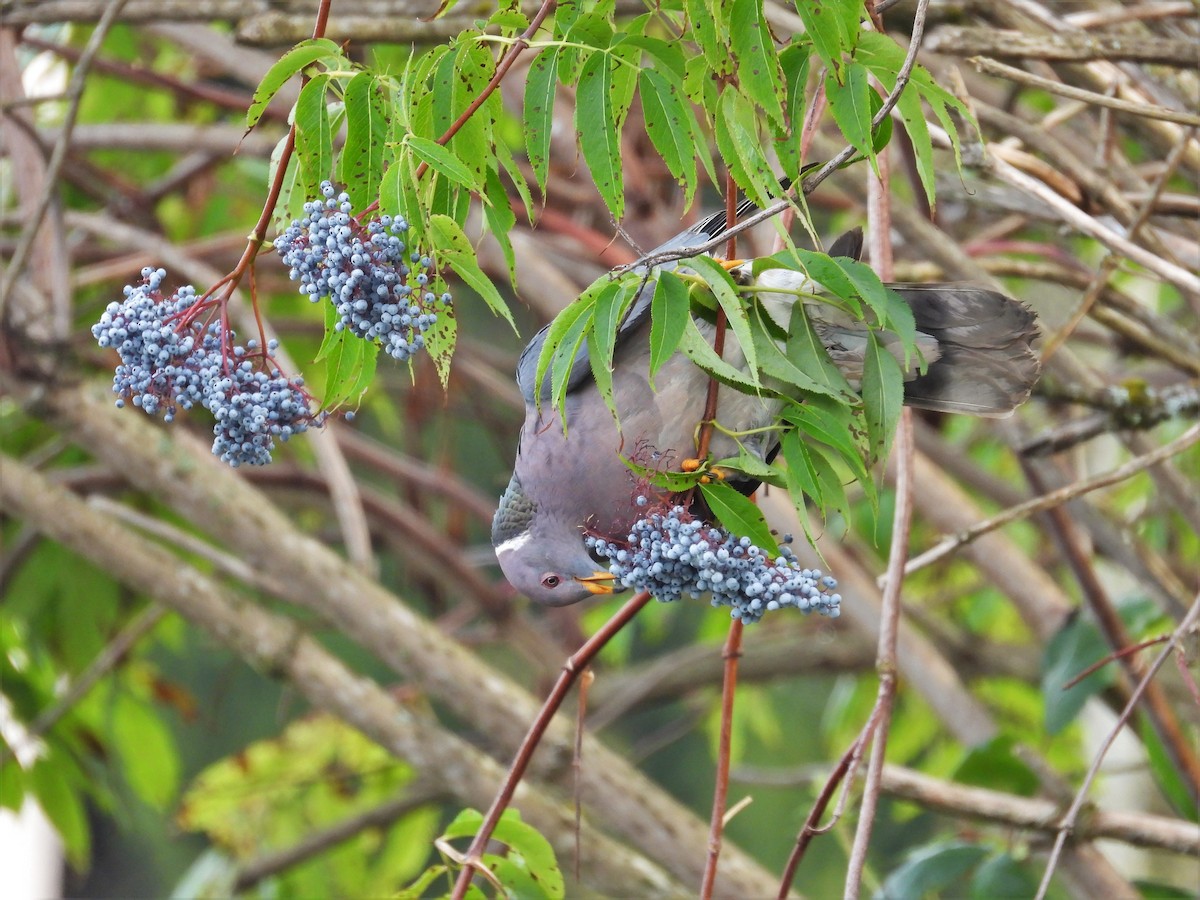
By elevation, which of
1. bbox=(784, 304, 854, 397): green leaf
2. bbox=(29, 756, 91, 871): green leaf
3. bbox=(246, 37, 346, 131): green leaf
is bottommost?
bbox=(29, 756, 91, 871): green leaf

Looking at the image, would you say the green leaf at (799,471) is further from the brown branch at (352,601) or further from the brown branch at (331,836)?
the brown branch at (331,836)

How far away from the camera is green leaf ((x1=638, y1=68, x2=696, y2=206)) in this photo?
3.66 feet

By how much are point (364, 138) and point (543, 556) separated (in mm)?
544

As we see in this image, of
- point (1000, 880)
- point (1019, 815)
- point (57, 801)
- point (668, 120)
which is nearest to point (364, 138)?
point (668, 120)

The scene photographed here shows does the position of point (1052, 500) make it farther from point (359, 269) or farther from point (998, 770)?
point (998, 770)

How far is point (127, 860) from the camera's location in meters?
10.3

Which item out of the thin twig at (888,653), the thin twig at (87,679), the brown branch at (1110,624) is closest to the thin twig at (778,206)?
the thin twig at (888,653)

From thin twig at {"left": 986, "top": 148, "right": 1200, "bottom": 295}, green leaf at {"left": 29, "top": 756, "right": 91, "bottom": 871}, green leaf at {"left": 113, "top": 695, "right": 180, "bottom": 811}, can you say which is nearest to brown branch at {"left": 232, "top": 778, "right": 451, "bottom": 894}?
green leaf at {"left": 113, "top": 695, "right": 180, "bottom": 811}

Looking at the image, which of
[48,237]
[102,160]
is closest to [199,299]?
[48,237]

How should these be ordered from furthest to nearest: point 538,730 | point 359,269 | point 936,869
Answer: point 936,869, point 538,730, point 359,269

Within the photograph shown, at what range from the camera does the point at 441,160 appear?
1.03m

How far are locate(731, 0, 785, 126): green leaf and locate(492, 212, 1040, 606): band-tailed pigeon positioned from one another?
9.7 inches

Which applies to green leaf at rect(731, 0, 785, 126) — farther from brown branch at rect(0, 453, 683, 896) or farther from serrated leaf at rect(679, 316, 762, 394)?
brown branch at rect(0, 453, 683, 896)

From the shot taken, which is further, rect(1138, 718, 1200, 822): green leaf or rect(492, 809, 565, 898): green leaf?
rect(1138, 718, 1200, 822): green leaf
